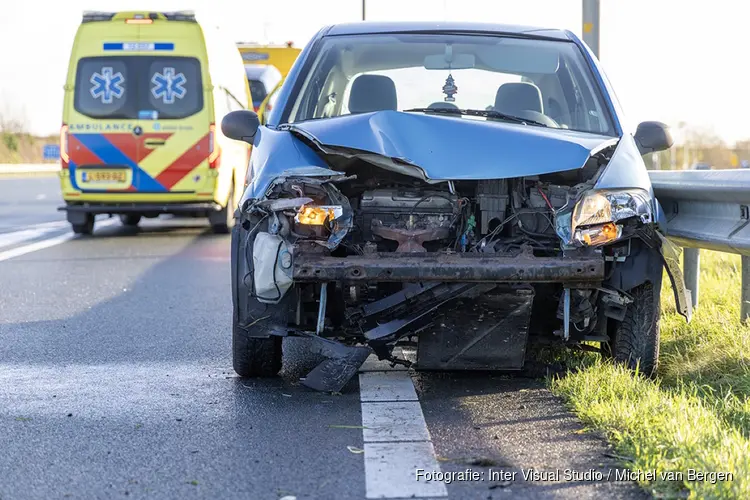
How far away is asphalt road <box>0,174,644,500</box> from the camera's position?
11.6 ft

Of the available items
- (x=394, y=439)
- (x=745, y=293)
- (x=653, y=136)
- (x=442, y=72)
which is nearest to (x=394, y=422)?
(x=394, y=439)

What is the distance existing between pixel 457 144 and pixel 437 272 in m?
0.67

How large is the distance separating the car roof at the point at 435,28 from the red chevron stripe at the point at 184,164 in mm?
8061

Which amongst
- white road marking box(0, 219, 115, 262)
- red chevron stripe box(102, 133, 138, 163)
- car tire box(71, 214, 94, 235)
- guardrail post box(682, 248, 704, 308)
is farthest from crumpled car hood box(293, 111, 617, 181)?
car tire box(71, 214, 94, 235)

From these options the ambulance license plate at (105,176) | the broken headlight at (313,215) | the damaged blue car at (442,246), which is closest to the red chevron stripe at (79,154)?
the ambulance license plate at (105,176)

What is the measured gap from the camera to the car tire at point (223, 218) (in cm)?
1497

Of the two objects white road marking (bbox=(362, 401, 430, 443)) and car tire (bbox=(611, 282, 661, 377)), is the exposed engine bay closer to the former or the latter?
car tire (bbox=(611, 282, 661, 377))

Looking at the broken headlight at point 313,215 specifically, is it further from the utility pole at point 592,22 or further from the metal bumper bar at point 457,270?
the utility pole at point 592,22

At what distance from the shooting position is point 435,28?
6.43 metres

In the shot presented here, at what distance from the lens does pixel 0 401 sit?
491cm

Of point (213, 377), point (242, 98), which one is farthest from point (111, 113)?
point (213, 377)

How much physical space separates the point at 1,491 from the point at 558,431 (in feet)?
6.40

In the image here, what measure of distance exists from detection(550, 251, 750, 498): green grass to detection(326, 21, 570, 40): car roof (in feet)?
6.02

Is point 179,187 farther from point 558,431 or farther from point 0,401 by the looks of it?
point 558,431
